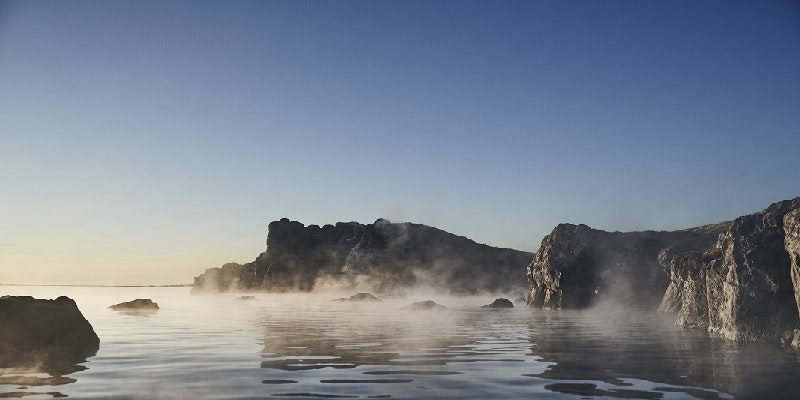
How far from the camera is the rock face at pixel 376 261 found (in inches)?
6191

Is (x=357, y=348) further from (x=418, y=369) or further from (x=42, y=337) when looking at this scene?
(x=42, y=337)

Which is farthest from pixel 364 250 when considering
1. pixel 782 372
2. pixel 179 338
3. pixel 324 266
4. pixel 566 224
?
pixel 782 372

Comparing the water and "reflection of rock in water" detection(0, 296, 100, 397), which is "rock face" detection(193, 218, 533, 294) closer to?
the water

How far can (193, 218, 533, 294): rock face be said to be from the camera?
157 meters

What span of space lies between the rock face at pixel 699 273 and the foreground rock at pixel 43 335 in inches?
978

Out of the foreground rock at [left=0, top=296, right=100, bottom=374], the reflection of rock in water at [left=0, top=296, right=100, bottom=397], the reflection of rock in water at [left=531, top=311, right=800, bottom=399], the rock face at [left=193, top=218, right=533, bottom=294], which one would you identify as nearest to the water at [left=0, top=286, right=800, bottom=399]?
the reflection of rock in water at [left=531, top=311, right=800, bottom=399]

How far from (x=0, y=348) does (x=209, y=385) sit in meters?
8.43

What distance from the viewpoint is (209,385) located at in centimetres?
1329

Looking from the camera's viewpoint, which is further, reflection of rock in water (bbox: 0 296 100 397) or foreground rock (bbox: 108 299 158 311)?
foreground rock (bbox: 108 299 158 311)

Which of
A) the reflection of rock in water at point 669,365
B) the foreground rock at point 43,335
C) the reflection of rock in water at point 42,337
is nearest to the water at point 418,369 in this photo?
the reflection of rock in water at point 669,365

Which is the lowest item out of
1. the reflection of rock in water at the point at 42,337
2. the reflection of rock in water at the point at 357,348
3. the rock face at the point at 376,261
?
the reflection of rock in water at the point at 357,348

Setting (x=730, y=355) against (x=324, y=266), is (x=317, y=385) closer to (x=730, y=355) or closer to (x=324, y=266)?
(x=730, y=355)

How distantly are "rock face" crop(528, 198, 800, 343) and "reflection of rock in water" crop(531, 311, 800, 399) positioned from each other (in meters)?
2.24

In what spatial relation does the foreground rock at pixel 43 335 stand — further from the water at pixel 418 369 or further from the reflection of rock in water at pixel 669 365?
the reflection of rock in water at pixel 669 365
